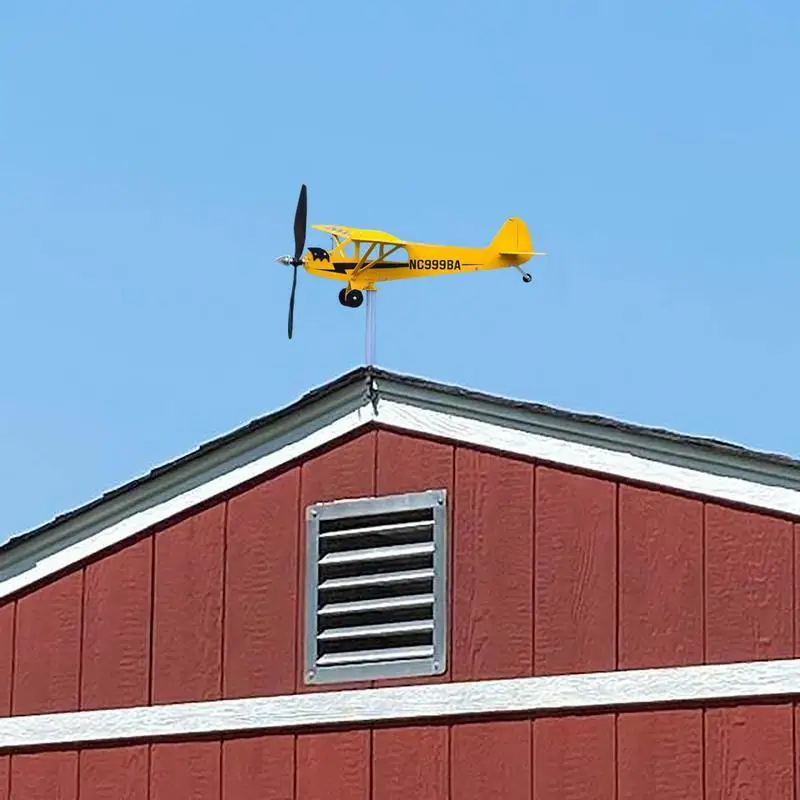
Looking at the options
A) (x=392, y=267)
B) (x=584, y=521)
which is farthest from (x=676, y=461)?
(x=392, y=267)

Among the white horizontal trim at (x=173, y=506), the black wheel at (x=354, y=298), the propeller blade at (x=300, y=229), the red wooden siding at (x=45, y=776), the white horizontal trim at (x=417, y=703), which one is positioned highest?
the propeller blade at (x=300, y=229)

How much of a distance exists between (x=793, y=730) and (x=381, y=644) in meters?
2.35

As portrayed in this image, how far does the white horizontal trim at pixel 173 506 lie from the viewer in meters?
13.7

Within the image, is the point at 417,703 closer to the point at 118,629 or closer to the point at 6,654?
the point at 118,629

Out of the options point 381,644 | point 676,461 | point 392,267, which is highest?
point 392,267

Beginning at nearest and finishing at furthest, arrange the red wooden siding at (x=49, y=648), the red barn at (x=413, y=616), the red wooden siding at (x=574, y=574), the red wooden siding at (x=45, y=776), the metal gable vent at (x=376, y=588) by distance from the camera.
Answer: the red barn at (x=413, y=616)
the red wooden siding at (x=574, y=574)
the metal gable vent at (x=376, y=588)
the red wooden siding at (x=45, y=776)
the red wooden siding at (x=49, y=648)

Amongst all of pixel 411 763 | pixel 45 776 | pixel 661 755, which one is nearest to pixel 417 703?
pixel 411 763

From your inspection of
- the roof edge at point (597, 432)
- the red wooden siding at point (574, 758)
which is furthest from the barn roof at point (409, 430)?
the red wooden siding at point (574, 758)

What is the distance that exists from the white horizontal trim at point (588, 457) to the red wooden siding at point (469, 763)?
1035mm

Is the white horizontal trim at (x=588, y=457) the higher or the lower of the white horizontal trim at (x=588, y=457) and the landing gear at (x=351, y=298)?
the lower

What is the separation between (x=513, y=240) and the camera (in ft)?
50.8

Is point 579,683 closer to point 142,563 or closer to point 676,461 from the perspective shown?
point 676,461

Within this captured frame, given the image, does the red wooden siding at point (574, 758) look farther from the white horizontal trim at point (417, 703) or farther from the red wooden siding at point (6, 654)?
the red wooden siding at point (6, 654)

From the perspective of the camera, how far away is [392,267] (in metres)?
14.7
